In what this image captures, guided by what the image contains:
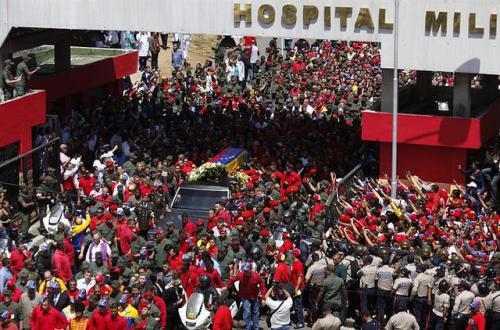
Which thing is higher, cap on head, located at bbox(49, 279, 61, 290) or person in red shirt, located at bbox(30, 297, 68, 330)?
cap on head, located at bbox(49, 279, 61, 290)

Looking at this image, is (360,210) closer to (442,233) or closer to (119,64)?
(442,233)

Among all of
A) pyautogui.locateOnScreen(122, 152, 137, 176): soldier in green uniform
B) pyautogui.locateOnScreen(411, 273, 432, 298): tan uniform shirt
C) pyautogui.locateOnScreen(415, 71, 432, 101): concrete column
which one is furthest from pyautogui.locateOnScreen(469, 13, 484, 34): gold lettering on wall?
pyautogui.locateOnScreen(411, 273, 432, 298): tan uniform shirt

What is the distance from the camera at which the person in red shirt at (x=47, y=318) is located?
19969 millimetres

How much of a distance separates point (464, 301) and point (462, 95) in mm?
10145

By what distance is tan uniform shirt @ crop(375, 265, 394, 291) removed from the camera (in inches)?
832

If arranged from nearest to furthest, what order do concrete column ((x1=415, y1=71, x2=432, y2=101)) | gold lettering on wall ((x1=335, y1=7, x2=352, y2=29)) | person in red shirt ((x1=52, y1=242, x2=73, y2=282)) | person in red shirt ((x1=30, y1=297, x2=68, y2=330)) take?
person in red shirt ((x1=30, y1=297, x2=68, y2=330)), person in red shirt ((x1=52, y1=242, x2=73, y2=282)), gold lettering on wall ((x1=335, y1=7, x2=352, y2=29)), concrete column ((x1=415, y1=71, x2=432, y2=101))

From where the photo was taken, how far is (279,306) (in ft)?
67.8

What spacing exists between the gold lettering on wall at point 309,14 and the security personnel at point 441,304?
34.0 feet

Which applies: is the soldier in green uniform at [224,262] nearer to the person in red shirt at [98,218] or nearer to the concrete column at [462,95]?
the person in red shirt at [98,218]

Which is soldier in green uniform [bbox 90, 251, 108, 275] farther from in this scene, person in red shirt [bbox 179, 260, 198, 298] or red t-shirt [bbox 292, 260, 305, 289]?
red t-shirt [bbox 292, 260, 305, 289]

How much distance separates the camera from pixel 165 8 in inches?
1192

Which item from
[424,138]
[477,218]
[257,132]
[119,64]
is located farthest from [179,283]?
[119,64]

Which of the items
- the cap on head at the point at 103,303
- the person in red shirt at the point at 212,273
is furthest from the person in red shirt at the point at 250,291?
the cap on head at the point at 103,303

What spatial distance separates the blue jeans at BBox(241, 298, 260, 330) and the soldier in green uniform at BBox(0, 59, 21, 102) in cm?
1116
